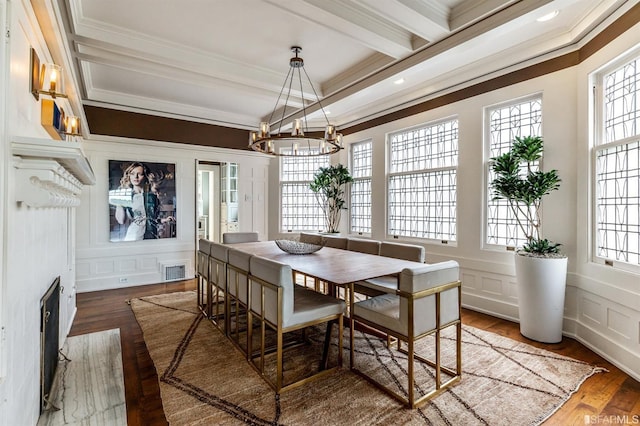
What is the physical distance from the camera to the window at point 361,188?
5.87 meters

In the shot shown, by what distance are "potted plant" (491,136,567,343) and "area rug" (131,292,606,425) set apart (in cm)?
30

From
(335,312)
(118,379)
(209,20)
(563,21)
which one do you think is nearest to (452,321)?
(335,312)

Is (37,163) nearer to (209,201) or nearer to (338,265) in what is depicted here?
(338,265)

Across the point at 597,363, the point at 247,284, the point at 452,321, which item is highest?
the point at 247,284

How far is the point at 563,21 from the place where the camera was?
299 centimetres

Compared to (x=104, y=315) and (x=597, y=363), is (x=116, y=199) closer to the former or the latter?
(x=104, y=315)

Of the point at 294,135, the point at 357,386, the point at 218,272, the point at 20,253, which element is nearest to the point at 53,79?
the point at 20,253

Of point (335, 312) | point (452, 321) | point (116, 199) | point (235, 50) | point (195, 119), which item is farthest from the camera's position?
point (195, 119)

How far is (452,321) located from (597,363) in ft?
4.89

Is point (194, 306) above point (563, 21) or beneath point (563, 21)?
beneath

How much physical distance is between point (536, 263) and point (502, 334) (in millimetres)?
848

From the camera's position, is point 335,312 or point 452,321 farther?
point 335,312

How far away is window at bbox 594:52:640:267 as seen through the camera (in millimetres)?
2639

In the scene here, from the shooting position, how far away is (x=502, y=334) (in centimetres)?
331
